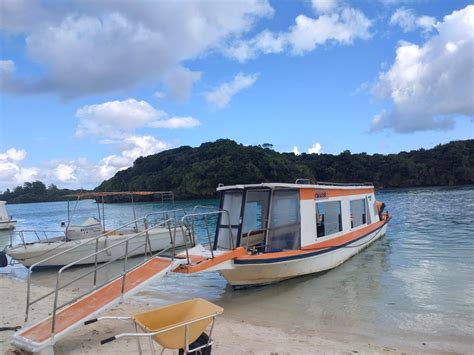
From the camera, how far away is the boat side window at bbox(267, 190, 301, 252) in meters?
10.9

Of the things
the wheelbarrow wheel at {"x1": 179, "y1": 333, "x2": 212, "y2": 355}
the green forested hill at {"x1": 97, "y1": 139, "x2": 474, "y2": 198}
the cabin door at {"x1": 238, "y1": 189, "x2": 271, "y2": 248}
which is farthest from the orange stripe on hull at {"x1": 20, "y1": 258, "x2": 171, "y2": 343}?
the green forested hill at {"x1": 97, "y1": 139, "x2": 474, "y2": 198}

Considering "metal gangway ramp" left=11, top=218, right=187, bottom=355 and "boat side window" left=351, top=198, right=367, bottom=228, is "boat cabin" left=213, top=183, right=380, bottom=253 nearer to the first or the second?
"metal gangway ramp" left=11, top=218, right=187, bottom=355

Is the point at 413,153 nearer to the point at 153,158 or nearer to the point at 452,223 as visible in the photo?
the point at 153,158

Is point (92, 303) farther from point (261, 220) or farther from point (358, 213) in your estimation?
point (358, 213)

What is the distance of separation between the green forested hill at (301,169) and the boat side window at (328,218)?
56312 mm

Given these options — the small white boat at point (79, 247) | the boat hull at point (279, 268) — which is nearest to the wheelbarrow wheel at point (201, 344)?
the boat hull at point (279, 268)

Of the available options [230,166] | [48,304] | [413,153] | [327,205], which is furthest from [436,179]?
[48,304]

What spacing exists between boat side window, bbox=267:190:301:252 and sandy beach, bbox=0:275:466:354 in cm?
262

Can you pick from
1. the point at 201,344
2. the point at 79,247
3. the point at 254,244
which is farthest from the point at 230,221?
the point at 79,247

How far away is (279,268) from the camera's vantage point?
10.8 m

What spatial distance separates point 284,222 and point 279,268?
4.21 ft

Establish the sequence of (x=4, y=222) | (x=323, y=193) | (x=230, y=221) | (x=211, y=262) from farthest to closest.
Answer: (x=4, y=222), (x=323, y=193), (x=230, y=221), (x=211, y=262)

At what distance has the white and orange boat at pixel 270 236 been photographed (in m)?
10.1

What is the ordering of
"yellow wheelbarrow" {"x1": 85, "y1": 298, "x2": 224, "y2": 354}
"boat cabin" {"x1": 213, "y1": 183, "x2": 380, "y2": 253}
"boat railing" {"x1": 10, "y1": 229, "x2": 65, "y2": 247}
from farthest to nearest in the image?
"boat railing" {"x1": 10, "y1": 229, "x2": 65, "y2": 247}
"boat cabin" {"x1": 213, "y1": 183, "x2": 380, "y2": 253}
"yellow wheelbarrow" {"x1": 85, "y1": 298, "x2": 224, "y2": 354}
